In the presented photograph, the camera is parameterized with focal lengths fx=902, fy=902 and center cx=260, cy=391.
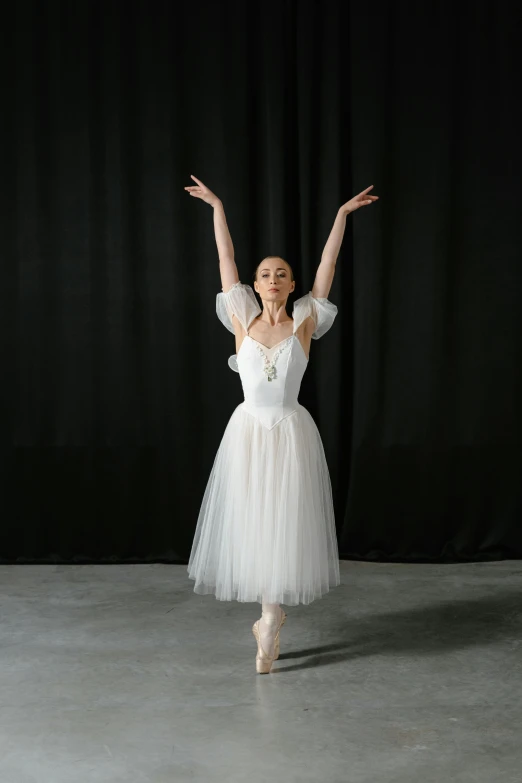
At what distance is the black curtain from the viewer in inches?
174

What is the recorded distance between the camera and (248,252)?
4449 millimetres

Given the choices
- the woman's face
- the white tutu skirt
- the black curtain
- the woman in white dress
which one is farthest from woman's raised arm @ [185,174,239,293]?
the black curtain

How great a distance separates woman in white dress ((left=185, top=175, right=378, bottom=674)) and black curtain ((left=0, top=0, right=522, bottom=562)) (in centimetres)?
131

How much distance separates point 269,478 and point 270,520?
0.46 ft

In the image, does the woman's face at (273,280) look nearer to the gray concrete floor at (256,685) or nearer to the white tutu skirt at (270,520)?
the white tutu skirt at (270,520)

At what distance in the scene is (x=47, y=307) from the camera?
14.8 ft

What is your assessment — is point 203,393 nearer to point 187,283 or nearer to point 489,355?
point 187,283

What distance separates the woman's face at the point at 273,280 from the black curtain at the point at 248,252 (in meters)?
1.36

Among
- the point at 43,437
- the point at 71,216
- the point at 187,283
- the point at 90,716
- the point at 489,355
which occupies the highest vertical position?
the point at 71,216

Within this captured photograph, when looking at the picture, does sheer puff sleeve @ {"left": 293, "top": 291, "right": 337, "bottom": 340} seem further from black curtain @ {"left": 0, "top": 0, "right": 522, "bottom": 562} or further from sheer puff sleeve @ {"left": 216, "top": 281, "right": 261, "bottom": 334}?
black curtain @ {"left": 0, "top": 0, "right": 522, "bottom": 562}

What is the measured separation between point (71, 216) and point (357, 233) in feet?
4.67

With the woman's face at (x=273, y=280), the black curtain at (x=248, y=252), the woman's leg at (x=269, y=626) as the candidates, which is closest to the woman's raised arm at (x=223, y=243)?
the woman's face at (x=273, y=280)

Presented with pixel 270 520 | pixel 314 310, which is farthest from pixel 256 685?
pixel 314 310

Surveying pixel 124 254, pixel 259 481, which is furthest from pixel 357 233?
pixel 259 481
